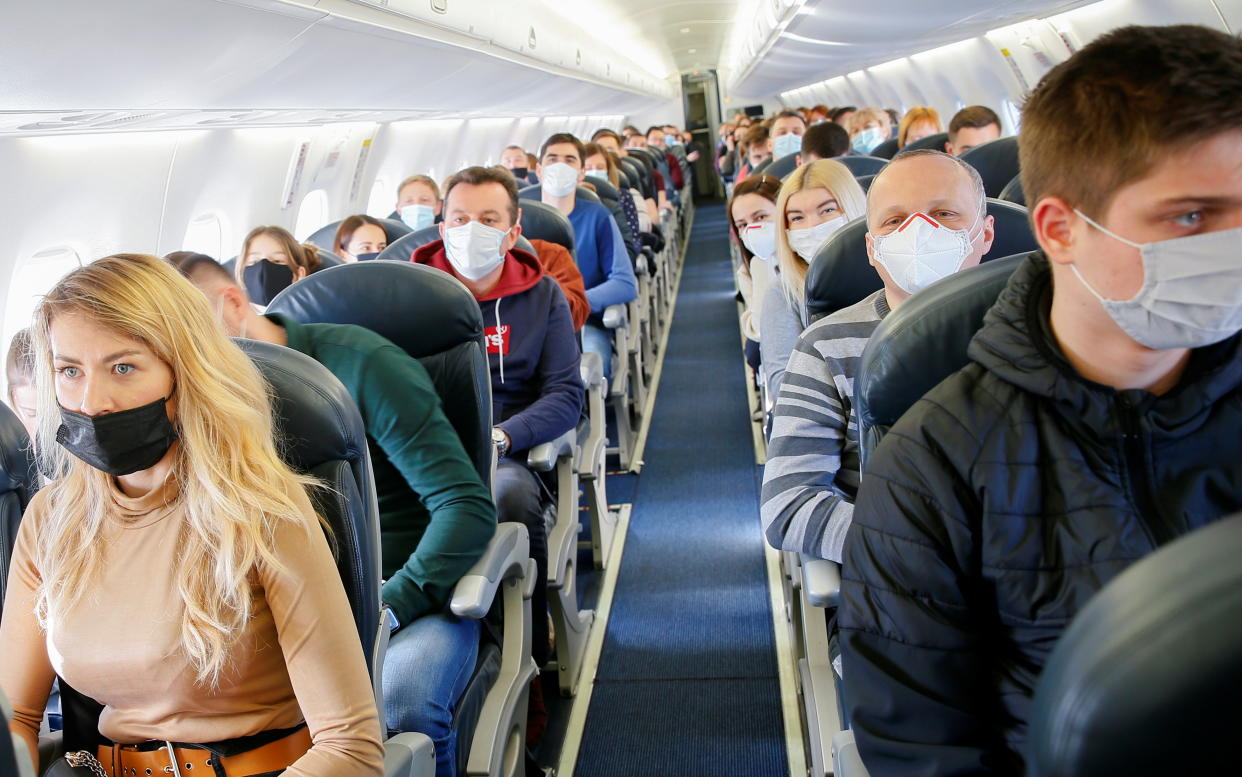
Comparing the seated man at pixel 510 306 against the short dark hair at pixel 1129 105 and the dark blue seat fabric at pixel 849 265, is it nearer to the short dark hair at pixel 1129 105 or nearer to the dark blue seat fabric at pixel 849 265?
the dark blue seat fabric at pixel 849 265

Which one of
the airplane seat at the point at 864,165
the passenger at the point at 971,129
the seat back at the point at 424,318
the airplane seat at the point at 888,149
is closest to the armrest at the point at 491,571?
the seat back at the point at 424,318

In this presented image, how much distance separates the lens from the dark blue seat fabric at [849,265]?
2.54m

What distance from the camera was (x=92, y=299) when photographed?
5.38 feet

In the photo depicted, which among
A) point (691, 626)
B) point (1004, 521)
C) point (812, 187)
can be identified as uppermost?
point (812, 187)

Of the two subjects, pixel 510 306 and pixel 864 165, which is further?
pixel 864 165

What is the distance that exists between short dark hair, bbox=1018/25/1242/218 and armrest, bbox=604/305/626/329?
394cm

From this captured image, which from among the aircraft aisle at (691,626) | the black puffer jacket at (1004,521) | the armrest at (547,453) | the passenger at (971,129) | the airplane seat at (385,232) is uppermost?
the passenger at (971,129)

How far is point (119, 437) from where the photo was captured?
1.64 metres

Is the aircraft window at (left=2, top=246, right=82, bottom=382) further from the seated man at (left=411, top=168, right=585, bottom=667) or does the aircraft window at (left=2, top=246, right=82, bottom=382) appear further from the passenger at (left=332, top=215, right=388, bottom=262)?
the seated man at (left=411, top=168, right=585, bottom=667)

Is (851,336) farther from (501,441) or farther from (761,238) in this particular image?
(761,238)

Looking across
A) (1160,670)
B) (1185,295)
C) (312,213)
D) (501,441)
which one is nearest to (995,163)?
(501,441)

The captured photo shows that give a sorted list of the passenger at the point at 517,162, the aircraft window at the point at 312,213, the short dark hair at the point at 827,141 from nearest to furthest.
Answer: the short dark hair at the point at 827,141 < the aircraft window at the point at 312,213 < the passenger at the point at 517,162

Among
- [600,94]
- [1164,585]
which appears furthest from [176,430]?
[600,94]

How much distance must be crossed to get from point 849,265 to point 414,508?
4.21 ft
